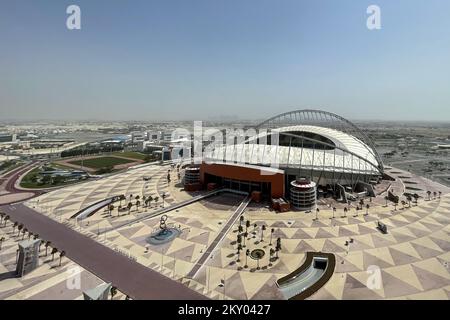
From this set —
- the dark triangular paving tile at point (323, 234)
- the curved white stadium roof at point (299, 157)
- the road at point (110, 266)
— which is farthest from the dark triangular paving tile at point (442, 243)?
the road at point (110, 266)

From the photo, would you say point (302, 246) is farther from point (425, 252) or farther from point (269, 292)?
point (425, 252)

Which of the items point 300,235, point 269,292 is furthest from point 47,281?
point 300,235

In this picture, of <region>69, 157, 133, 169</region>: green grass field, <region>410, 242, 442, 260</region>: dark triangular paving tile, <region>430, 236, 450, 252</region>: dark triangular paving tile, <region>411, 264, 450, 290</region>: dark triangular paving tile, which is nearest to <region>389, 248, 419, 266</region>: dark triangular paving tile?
<region>411, 264, 450, 290</region>: dark triangular paving tile

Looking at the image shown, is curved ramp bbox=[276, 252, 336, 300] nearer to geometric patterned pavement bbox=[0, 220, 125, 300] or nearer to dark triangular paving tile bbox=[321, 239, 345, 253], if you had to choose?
dark triangular paving tile bbox=[321, 239, 345, 253]

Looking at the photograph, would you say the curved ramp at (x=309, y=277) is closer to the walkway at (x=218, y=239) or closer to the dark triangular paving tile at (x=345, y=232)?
the dark triangular paving tile at (x=345, y=232)

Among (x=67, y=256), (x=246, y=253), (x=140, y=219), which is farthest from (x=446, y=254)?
(x=67, y=256)

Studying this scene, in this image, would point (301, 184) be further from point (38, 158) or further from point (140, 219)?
point (38, 158)
